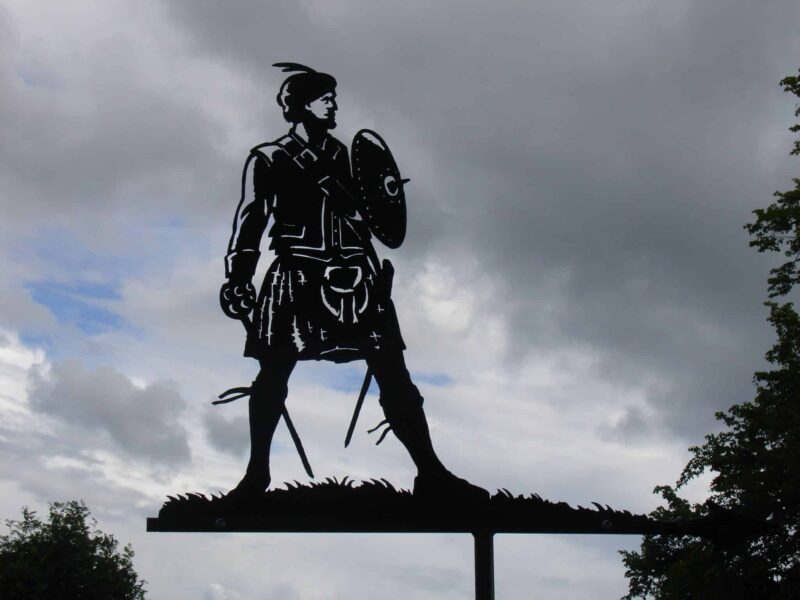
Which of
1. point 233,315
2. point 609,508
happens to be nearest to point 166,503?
point 233,315

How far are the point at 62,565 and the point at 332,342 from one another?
16.2 metres

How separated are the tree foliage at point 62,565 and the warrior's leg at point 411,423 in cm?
1520

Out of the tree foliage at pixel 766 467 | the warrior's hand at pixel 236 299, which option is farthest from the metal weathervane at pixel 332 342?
the tree foliage at pixel 766 467

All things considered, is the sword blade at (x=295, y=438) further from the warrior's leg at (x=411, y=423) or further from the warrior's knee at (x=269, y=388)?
the warrior's leg at (x=411, y=423)

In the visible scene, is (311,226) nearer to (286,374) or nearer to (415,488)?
(286,374)

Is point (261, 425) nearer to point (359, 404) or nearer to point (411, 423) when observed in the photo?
point (359, 404)

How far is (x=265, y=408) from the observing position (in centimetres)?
910

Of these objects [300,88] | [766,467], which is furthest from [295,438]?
[766,467]

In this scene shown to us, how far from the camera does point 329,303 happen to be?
30.6 ft

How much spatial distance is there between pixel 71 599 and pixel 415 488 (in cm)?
1614

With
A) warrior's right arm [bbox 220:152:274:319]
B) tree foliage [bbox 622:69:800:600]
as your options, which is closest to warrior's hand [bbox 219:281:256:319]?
warrior's right arm [bbox 220:152:274:319]

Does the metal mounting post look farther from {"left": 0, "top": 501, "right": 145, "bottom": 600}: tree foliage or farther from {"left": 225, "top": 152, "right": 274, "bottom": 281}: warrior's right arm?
{"left": 0, "top": 501, "right": 145, "bottom": 600}: tree foliage

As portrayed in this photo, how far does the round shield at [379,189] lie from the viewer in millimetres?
9742

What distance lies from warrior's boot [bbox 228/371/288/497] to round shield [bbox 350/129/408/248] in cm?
192
